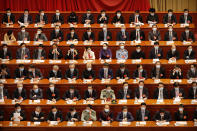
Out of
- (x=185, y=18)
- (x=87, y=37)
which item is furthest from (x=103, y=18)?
(x=185, y=18)

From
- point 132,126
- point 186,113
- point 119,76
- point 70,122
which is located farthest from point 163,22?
point 70,122

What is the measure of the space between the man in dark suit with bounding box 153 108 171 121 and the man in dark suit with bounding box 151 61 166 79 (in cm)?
121

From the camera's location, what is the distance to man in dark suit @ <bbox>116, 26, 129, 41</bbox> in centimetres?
998

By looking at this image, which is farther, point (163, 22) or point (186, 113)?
point (163, 22)

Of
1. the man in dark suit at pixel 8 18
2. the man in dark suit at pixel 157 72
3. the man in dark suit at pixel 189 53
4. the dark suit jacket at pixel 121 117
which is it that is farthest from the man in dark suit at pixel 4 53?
the man in dark suit at pixel 189 53

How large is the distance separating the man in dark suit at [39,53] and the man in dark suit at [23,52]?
222 mm

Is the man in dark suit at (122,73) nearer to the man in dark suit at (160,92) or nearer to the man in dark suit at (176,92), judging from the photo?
the man in dark suit at (160,92)

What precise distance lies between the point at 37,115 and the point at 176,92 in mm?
4028

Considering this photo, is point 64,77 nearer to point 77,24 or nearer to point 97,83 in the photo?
point 97,83

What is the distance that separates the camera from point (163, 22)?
10594mm

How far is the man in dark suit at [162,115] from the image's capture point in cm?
834

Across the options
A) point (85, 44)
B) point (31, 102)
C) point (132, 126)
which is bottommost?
point (132, 126)

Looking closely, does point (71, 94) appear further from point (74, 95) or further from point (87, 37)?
point (87, 37)

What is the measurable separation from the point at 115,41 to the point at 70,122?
10.4ft
